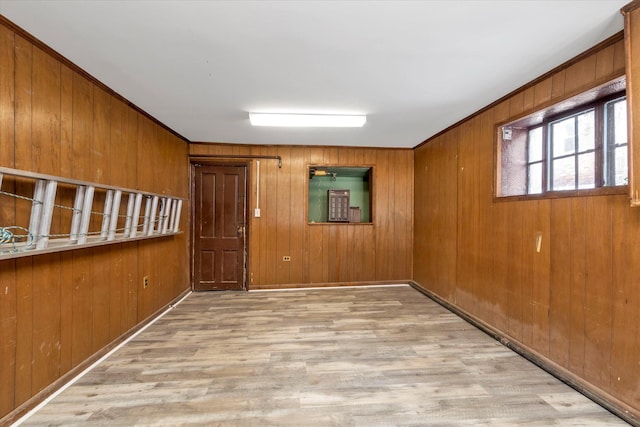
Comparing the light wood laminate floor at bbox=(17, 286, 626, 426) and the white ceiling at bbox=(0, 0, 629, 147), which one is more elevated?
the white ceiling at bbox=(0, 0, 629, 147)

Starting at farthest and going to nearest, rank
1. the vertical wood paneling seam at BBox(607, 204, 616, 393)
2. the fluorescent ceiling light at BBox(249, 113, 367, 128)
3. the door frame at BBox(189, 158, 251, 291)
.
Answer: the door frame at BBox(189, 158, 251, 291)
the fluorescent ceiling light at BBox(249, 113, 367, 128)
the vertical wood paneling seam at BBox(607, 204, 616, 393)

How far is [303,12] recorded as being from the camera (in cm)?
135

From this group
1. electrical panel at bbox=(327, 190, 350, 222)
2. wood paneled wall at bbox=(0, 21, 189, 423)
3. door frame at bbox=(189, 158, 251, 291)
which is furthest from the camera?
electrical panel at bbox=(327, 190, 350, 222)

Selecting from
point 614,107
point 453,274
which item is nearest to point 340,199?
point 453,274

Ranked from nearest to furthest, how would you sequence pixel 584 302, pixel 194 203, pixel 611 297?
1. pixel 611 297
2. pixel 584 302
3. pixel 194 203

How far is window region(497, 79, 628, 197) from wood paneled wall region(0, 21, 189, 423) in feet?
11.8

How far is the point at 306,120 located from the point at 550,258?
2.54 meters

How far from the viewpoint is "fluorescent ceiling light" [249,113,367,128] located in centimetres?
279

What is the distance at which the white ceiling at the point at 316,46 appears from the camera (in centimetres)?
134

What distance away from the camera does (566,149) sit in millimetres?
2045

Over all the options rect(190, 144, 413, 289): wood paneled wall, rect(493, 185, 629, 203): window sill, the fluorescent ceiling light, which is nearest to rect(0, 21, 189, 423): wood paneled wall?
the fluorescent ceiling light

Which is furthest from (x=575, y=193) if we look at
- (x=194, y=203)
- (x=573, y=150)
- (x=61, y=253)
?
(x=194, y=203)

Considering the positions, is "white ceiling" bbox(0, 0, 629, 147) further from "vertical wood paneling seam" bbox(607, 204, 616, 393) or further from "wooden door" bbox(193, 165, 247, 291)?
"wooden door" bbox(193, 165, 247, 291)

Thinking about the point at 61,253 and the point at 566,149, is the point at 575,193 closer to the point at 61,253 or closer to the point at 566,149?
the point at 566,149
